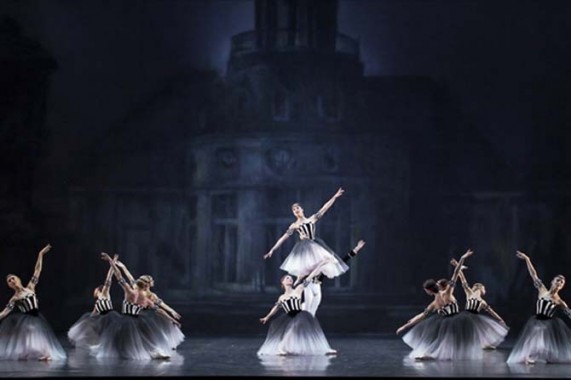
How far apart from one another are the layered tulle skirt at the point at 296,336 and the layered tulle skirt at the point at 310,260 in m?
0.83

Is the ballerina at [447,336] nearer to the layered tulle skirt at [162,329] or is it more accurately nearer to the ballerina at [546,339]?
the ballerina at [546,339]

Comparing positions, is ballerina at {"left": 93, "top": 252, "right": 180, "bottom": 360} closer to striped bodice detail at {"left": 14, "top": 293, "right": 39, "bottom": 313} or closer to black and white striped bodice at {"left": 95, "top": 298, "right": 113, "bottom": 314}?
striped bodice detail at {"left": 14, "top": 293, "right": 39, "bottom": 313}

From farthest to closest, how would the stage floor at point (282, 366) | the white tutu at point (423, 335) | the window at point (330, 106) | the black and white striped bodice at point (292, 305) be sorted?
the window at point (330, 106) < the black and white striped bodice at point (292, 305) < the white tutu at point (423, 335) < the stage floor at point (282, 366)

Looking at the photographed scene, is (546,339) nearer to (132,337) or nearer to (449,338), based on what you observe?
(449,338)

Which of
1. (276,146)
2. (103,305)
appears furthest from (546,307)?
(276,146)

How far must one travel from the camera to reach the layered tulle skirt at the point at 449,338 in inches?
430

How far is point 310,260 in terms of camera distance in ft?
40.4

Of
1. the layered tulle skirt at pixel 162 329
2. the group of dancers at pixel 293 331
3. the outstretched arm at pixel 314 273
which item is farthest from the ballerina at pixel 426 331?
the layered tulle skirt at pixel 162 329

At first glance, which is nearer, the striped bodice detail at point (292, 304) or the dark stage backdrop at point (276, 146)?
the striped bodice detail at point (292, 304)

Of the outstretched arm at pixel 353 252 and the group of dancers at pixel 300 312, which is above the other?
the outstretched arm at pixel 353 252

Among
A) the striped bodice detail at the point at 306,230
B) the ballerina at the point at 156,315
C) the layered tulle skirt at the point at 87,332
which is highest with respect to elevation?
the striped bodice detail at the point at 306,230

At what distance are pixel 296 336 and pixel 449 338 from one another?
1.57 meters

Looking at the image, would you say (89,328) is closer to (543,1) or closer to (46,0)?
(46,0)

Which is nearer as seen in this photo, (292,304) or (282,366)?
(282,366)
